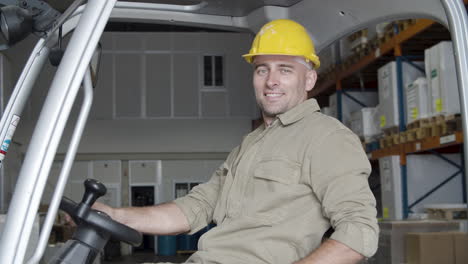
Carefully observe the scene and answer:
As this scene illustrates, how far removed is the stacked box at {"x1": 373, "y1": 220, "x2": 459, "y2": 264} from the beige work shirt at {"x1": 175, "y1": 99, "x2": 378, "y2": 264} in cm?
224

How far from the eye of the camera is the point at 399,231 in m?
4.65

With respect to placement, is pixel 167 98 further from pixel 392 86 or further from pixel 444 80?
pixel 444 80

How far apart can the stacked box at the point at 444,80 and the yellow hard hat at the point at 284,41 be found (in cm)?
341

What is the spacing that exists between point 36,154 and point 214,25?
166 cm

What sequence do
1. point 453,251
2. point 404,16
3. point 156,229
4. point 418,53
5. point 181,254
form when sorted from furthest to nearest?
point 181,254 < point 418,53 < point 453,251 < point 156,229 < point 404,16

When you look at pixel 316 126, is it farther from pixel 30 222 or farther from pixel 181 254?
pixel 181 254

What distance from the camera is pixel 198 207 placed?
9.57ft

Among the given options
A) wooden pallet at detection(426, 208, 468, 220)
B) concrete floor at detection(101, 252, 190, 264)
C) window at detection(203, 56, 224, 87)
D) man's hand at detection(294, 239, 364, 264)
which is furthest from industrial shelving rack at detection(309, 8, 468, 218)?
window at detection(203, 56, 224, 87)

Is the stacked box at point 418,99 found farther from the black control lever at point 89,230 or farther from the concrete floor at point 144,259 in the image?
the concrete floor at point 144,259

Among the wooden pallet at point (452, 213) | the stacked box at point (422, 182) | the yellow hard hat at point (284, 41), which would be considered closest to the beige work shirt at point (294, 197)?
the yellow hard hat at point (284, 41)

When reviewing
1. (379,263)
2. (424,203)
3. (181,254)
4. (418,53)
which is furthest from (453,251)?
(181,254)

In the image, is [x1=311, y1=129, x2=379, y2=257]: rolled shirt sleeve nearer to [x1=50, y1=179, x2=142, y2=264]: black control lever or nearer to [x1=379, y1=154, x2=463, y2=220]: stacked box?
[x1=50, y1=179, x2=142, y2=264]: black control lever

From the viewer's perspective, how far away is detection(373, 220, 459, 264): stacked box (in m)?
4.52

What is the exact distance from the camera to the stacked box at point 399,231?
452 centimetres
